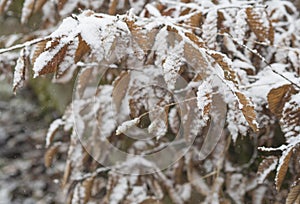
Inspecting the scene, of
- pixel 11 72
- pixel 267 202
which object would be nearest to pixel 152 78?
pixel 267 202

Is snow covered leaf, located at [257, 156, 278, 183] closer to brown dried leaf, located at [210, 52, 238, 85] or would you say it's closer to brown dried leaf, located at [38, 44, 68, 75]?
brown dried leaf, located at [210, 52, 238, 85]

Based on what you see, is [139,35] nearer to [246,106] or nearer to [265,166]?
[246,106]

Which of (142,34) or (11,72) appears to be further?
(11,72)

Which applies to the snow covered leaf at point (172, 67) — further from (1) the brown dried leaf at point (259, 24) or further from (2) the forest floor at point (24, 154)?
(2) the forest floor at point (24, 154)

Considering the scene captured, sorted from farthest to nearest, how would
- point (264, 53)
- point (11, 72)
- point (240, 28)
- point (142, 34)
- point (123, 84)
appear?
point (11, 72) < point (264, 53) < point (123, 84) < point (240, 28) < point (142, 34)

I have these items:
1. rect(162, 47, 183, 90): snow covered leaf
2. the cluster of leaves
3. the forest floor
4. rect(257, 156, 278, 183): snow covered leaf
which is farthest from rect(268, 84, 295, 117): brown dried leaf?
the forest floor

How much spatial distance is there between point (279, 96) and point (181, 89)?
279mm

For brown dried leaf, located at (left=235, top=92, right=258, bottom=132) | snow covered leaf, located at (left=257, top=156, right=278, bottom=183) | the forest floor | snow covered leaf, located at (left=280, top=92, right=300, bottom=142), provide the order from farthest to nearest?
the forest floor
snow covered leaf, located at (left=257, top=156, right=278, bottom=183)
snow covered leaf, located at (left=280, top=92, right=300, bottom=142)
brown dried leaf, located at (left=235, top=92, right=258, bottom=132)

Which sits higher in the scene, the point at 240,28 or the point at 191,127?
the point at 240,28

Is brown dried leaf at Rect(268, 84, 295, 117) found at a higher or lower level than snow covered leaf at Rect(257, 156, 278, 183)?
higher

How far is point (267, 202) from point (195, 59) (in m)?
0.61

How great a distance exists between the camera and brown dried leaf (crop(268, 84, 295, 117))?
950mm

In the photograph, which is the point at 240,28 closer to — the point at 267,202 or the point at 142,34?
the point at 142,34

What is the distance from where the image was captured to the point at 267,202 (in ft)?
4.22
